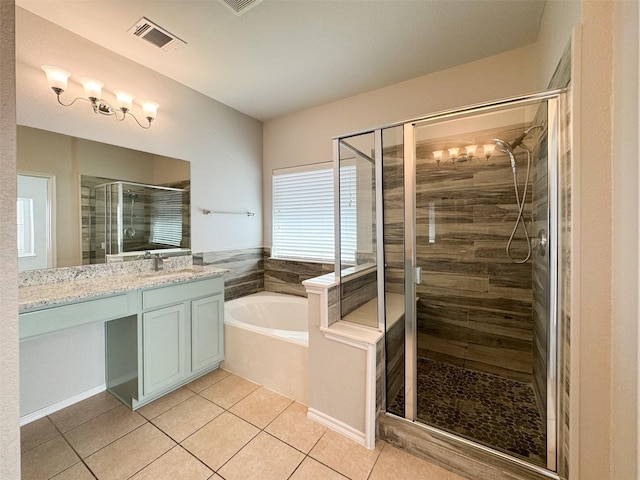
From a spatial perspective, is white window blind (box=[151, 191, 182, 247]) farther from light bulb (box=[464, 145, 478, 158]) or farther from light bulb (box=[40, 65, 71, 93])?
light bulb (box=[464, 145, 478, 158])

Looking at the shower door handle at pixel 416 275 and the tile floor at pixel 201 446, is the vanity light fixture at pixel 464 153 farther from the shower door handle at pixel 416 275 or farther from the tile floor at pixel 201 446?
the tile floor at pixel 201 446

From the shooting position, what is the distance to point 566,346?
1187 mm

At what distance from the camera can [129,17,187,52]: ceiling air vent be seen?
5.89 feet

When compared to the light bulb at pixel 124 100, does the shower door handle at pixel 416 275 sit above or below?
below

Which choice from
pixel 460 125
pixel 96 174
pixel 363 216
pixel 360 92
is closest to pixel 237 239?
pixel 96 174

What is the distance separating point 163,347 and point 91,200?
4.01 ft

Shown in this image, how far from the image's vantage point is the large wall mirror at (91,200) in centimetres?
173

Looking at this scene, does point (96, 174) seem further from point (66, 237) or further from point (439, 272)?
point (439, 272)

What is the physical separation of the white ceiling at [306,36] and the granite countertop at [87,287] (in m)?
1.75

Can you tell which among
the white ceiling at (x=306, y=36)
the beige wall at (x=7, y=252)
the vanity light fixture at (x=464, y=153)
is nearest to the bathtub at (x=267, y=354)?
the beige wall at (x=7, y=252)

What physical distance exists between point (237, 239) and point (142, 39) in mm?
1889

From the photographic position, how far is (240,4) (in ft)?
5.32

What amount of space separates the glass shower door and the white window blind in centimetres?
212

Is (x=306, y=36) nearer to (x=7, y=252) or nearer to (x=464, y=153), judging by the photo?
(x=464, y=153)
